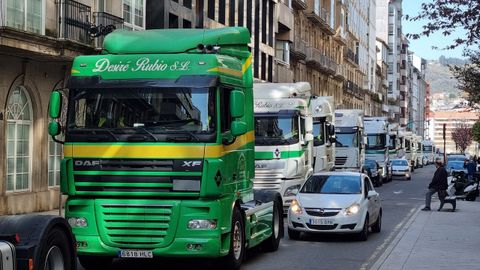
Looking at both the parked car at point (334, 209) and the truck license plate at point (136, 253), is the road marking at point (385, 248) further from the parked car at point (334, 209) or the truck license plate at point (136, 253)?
the truck license plate at point (136, 253)

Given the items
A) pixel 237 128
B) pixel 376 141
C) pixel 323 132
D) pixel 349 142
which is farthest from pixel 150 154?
pixel 376 141

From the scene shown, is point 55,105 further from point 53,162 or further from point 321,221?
point 53,162

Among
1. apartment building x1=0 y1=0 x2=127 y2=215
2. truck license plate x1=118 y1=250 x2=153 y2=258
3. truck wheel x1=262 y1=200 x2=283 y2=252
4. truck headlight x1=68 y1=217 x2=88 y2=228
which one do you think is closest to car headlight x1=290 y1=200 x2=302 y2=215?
truck wheel x1=262 y1=200 x2=283 y2=252

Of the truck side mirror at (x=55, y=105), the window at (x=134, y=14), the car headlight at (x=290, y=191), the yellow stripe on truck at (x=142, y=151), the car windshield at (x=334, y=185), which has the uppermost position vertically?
the window at (x=134, y=14)

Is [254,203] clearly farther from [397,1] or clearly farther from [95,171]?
[397,1]

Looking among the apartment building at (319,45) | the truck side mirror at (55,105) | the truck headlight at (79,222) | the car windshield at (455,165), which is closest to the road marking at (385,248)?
the truck headlight at (79,222)

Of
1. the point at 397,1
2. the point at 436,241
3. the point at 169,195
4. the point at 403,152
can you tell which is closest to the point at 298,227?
the point at 436,241

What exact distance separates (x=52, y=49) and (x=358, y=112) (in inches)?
784

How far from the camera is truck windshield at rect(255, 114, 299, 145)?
21.4 m

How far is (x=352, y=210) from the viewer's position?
56.0 ft

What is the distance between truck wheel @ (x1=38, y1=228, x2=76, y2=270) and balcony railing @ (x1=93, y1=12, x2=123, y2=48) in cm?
1796

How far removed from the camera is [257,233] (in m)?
13.9

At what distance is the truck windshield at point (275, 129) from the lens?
21391mm

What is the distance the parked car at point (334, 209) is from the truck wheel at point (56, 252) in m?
8.71
